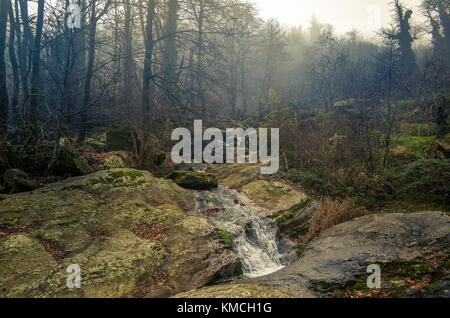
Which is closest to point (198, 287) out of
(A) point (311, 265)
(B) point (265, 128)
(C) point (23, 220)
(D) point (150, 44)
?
(A) point (311, 265)

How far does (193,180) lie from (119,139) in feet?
11.3

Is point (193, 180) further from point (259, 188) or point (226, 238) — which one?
point (226, 238)

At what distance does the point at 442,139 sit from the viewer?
852 centimetres

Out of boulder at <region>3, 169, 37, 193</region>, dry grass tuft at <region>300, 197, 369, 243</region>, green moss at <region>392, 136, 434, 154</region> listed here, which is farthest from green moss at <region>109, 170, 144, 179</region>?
green moss at <region>392, 136, 434, 154</region>

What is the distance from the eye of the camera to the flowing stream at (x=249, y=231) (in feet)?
16.6

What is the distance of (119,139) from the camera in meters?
9.08

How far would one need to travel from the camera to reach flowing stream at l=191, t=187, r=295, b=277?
506cm

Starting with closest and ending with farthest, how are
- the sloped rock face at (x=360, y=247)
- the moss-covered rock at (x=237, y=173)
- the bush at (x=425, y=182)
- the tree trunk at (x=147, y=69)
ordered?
the sloped rock face at (x=360, y=247), the bush at (x=425, y=182), the moss-covered rock at (x=237, y=173), the tree trunk at (x=147, y=69)

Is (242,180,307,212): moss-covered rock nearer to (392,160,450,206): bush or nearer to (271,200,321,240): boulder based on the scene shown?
(271,200,321,240): boulder

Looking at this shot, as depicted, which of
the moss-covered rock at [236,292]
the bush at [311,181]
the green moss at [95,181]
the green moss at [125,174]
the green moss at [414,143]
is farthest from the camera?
the green moss at [414,143]

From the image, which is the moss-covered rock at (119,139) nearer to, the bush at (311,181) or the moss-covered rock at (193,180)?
the moss-covered rock at (193,180)

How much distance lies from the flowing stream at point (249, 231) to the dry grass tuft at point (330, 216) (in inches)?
24.8

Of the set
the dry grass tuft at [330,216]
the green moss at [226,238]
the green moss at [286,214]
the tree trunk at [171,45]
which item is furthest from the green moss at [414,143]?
the tree trunk at [171,45]

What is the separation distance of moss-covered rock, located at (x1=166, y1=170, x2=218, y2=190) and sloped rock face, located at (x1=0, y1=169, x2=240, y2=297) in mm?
1223
